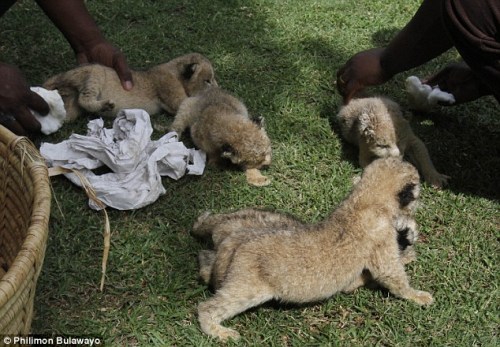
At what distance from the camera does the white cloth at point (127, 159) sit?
4.04 meters

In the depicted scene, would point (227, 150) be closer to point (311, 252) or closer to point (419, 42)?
point (311, 252)

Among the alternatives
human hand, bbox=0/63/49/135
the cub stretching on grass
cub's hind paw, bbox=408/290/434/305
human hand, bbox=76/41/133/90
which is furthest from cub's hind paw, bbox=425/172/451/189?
human hand, bbox=0/63/49/135

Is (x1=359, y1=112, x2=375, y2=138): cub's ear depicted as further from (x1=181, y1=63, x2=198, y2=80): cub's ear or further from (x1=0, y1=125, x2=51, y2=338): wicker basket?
(x1=0, y1=125, x2=51, y2=338): wicker basket

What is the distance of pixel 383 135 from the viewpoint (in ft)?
14.9

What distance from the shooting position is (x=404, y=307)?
3.46m

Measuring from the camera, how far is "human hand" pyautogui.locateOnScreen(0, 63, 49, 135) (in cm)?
424

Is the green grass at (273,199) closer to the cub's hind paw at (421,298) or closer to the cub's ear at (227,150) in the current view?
the cub's hind paw at (421,298)

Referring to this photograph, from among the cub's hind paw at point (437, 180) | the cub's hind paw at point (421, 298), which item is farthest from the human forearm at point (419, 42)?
the cub's hind paw at point (421, 298)

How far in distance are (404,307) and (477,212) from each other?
1.16m

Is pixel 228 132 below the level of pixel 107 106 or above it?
below

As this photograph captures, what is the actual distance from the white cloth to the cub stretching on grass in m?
0.68

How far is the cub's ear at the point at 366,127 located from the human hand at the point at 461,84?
991 millimetres

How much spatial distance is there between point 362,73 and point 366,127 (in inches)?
21.5

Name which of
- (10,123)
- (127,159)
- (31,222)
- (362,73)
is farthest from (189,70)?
(31,222)
